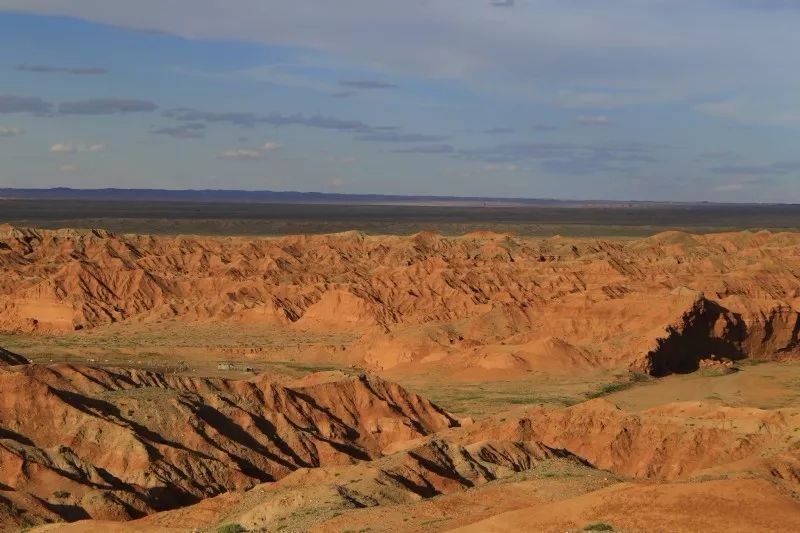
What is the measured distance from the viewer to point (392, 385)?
203ft

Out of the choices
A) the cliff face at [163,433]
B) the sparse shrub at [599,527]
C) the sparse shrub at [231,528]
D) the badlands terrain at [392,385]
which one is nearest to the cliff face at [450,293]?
the badlands terrain at [392,385]

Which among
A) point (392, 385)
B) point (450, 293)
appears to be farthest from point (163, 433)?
point (450, 293)

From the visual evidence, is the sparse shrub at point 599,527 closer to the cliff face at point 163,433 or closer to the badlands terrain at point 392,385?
the badlands terrain at point 392,385

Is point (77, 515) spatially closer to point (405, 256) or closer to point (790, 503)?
point (790, 503)

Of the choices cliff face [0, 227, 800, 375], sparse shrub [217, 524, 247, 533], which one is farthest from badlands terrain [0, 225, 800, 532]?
→ sparse shrub [217, 524, 247, 533]

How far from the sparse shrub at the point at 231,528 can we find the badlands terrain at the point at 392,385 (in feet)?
1.55

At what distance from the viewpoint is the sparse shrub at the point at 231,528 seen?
35.3m

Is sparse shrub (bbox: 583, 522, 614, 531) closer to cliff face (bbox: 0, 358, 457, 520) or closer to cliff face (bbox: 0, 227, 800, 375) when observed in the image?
cliff face (bbox: 0, 358, 457, 520)

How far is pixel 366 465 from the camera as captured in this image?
139ft

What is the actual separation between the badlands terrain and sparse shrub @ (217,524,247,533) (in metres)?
0.47

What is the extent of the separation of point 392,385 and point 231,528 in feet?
87.6

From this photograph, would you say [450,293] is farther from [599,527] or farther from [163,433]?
A: [599,527]

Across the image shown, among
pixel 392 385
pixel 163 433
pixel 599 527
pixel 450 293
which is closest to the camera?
pixel 599 527

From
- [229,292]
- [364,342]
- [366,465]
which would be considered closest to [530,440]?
[366,465]
